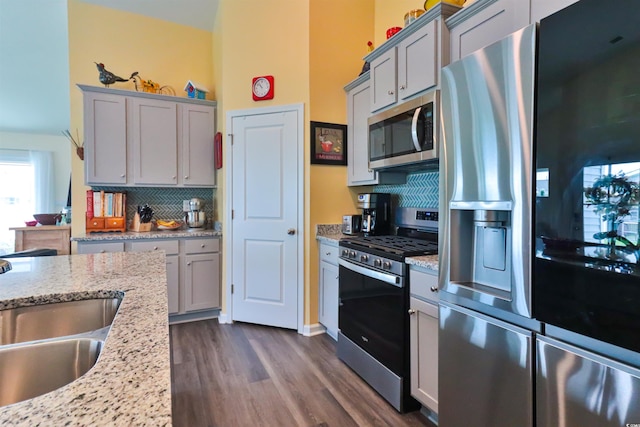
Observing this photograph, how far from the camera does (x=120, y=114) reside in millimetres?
3260

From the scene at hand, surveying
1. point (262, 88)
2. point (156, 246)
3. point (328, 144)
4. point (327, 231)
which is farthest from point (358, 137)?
point (156, 246)

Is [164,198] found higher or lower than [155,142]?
lower

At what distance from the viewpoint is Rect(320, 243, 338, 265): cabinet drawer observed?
106 inches

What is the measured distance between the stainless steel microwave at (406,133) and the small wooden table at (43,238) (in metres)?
3.62

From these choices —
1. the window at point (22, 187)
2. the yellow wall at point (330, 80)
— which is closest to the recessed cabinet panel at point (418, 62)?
the yellow wall at point (330, 80)

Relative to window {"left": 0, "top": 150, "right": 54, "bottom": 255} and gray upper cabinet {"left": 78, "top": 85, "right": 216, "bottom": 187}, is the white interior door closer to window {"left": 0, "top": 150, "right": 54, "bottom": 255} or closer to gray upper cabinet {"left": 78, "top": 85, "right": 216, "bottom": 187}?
gray upper cabinet {"left": 78, "top": 85, "right": 216, "bottom": 187}

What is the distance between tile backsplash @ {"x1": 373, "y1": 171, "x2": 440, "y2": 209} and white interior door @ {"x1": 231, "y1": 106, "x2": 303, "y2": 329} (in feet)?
2.96

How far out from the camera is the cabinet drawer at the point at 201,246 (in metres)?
3.28

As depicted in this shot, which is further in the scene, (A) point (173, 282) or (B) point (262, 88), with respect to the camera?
(A) point (173, 282)

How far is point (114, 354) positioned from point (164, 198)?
3379 millimetres

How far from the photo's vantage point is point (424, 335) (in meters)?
1.72

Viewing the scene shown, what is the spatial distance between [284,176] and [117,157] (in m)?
1.75

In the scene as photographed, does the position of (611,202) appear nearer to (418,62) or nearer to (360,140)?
(418,62)

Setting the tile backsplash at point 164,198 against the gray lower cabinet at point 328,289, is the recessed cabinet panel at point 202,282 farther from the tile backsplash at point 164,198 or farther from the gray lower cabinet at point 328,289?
the gray lower cabinet at point 328,289
